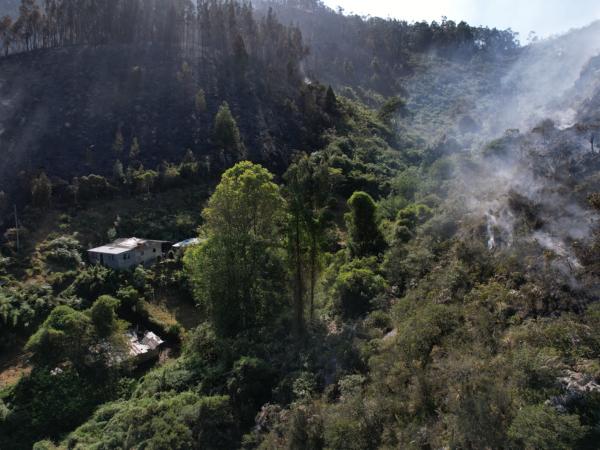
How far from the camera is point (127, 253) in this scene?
974 inches

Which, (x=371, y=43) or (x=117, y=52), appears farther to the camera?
(x=371, y=43)

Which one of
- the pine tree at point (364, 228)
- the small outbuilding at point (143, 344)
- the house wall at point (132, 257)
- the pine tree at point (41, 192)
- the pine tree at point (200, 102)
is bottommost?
the small outbuilding at point (143, 344)

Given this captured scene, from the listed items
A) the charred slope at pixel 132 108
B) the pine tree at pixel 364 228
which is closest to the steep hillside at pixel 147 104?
the charred slope at pixel 132 108

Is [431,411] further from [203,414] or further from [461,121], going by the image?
[461,121]

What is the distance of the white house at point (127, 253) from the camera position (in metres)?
24.6

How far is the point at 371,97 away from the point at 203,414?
200 ft

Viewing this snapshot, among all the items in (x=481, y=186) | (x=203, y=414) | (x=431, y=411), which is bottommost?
(x=203, y=414)

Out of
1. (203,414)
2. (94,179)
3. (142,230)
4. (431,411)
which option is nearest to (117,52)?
(94,179)

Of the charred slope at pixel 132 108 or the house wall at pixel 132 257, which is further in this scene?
the charred slope at pixel 132 108

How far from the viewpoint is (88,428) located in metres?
13.3

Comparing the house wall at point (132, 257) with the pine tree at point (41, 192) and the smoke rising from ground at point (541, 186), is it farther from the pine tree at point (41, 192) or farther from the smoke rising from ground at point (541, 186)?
the smoke rising from ground at point (541, 186)

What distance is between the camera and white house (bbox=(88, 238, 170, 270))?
968 inches

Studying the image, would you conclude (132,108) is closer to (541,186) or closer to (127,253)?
(127,253)

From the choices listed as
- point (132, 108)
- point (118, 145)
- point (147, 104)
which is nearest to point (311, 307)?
point (118, 145)
